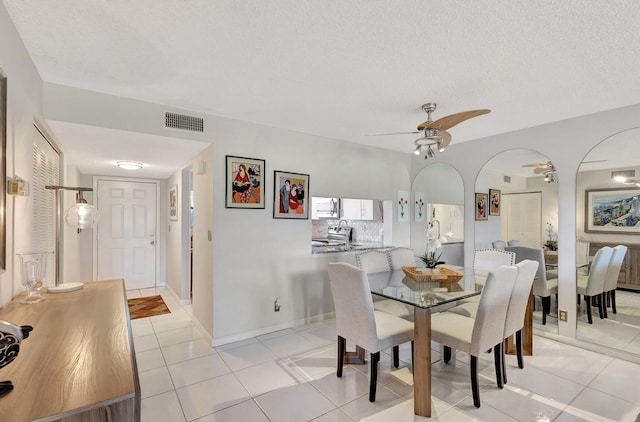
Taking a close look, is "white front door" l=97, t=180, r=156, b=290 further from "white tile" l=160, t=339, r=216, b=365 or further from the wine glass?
the wine glass

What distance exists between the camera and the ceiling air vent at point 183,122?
279 cm

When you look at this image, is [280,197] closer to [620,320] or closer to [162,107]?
[162,107]

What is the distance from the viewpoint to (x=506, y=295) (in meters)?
2.15

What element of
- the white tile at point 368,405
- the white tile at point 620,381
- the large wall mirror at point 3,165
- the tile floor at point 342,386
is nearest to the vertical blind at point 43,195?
the large wall mirror at point 3,165

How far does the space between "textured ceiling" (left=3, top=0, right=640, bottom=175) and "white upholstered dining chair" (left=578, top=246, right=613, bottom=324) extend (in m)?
1.42

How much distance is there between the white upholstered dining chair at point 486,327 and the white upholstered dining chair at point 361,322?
0.98 feet

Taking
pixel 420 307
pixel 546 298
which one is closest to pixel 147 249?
pixel 420 307

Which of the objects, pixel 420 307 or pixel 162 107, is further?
pixel 162 107

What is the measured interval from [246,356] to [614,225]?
3.77 m

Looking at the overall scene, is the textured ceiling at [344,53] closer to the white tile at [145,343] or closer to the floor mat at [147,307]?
the white tile at [145,343]

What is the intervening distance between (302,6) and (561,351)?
3654 mm

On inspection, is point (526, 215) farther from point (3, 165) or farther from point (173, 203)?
point (173, 203)

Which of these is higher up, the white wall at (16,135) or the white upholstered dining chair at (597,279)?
the white wall at (16,135)

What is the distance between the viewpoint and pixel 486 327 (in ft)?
6.73
